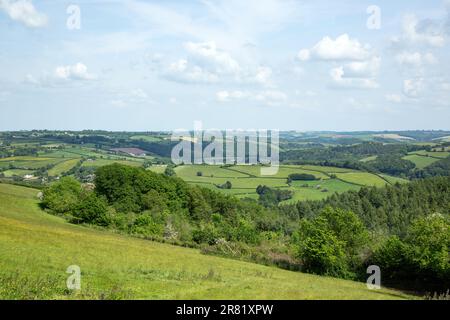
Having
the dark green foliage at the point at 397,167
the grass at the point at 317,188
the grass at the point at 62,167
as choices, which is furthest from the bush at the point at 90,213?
the dark green foliage at the point at 397,167

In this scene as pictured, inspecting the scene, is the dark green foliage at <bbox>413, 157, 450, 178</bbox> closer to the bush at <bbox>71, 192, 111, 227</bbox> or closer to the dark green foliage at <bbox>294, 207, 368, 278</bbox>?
the dark green foliage at <bbox>294, 207, 368, 278</bbox>

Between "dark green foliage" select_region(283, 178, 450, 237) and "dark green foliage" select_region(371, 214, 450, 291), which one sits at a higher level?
"dark green foliage" select_region(371, 214, 450, 291)

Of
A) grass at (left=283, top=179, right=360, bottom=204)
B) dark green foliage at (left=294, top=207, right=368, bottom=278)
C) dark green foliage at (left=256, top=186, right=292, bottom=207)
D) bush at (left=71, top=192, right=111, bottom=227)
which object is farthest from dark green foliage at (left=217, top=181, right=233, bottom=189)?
dark green foliage at (left=294, top=207, right=368, bottom=278)

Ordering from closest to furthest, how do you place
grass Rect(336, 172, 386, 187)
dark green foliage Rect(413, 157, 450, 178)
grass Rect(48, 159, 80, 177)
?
grass Rect(336, 172, 386, 187) < grass Rect(48, 159, 80, 177) < dark green foliage Rect(413, 157, 450, 178)

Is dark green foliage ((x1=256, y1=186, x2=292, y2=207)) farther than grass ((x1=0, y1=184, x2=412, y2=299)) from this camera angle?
Yes

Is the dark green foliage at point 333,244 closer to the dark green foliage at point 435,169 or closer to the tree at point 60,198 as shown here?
the tree at point 60,198

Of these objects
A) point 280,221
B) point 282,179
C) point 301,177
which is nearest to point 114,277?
point 280,221

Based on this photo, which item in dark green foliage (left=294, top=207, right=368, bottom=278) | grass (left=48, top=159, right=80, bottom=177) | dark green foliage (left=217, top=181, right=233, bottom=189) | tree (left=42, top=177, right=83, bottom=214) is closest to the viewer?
dark green foliage (left=294, top=207, right=368, bottom=278)

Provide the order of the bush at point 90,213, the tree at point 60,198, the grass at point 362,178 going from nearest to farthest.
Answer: the bush at point 90,213 → the tree at point 60,198 → the grass at point 362,178

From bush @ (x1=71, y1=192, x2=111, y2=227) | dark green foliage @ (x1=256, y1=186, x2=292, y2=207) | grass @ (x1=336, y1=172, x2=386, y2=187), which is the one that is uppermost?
bush @ (x1=71, y1=192, x2=111, y2=227)
